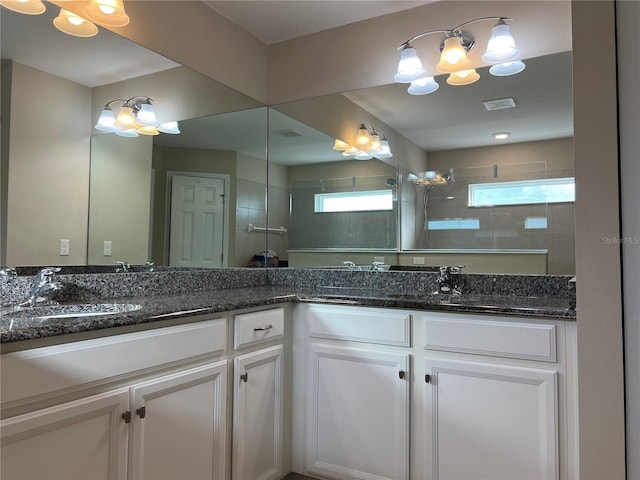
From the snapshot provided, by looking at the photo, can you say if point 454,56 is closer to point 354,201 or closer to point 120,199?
point 354,201

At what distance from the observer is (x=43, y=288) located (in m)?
1.54

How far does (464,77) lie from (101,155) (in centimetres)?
183

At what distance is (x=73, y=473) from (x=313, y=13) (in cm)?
249

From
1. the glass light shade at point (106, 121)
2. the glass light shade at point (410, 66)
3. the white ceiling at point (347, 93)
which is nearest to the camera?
the white ceiling at point (347, 93)

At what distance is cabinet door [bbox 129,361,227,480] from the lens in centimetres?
135

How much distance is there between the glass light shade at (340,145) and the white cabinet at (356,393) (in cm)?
112

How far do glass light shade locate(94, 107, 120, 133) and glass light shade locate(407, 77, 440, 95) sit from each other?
155cm

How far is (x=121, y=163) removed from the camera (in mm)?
2010

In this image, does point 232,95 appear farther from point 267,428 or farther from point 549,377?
point 549,377

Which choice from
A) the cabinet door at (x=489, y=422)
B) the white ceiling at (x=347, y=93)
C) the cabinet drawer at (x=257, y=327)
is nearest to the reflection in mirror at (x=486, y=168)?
the white ceiling at (x=347, y=93)

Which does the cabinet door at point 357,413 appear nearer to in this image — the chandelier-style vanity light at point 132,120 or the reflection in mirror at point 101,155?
the reflection in mirror at point 101,155

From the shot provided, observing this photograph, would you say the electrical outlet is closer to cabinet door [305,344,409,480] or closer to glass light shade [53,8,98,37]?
glass light shade [53,8,98,37]

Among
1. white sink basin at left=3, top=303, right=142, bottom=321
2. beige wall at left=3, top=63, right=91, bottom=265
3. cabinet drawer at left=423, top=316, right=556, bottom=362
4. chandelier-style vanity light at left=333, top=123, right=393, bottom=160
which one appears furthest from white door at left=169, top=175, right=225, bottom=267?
cabinet drawer at left=423, top=316, right=556, bottom=362

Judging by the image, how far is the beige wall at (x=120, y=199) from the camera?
6.06ft
